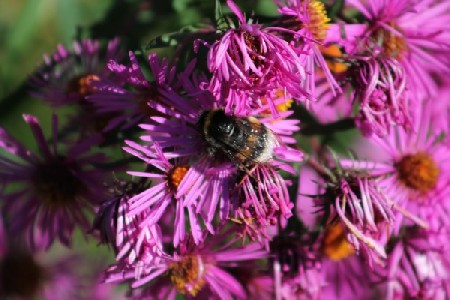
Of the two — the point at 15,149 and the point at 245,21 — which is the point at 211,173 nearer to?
the point at 245,21

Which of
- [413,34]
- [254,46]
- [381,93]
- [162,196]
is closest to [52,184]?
[162,196]

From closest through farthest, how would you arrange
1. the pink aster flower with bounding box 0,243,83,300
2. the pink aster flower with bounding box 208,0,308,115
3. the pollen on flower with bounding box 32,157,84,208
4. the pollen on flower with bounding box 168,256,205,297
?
the pink aster flower with bounding box 208,0,308,115
the pollen on flower with bounding box 168,256,205,297
the pollen on flower with bounding box 32,157,84,208
the pink aster flower with bounding box 0,243,83,300

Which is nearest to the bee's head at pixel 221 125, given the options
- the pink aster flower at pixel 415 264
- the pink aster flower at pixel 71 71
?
the pink aster flower at pixel 71 71

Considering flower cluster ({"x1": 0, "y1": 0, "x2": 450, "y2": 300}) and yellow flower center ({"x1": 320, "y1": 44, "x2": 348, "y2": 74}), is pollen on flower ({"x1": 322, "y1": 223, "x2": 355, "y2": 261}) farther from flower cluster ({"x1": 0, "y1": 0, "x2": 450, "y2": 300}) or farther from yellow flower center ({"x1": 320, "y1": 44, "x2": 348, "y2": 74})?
yellow flower center ({"x1": 320, "y1": 44, "x2": 348, "y2": 74})

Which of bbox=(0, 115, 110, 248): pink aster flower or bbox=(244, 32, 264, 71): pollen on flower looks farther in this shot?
bbox=(0, 115, 110, 248): pink aster flower

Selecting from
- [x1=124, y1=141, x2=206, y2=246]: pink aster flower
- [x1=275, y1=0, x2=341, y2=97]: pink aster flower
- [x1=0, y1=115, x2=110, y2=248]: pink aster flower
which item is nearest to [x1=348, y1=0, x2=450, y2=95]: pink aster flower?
[x1=275, y1=0, x2=341, y2=97]: pink aster flower

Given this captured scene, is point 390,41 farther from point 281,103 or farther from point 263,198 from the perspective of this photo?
point 263,198

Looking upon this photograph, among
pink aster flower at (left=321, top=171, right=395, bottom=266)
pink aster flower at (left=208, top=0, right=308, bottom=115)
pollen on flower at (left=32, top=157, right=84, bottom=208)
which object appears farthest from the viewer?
pollen on flower at (left=32, top=157, right=84, bottom=208)
